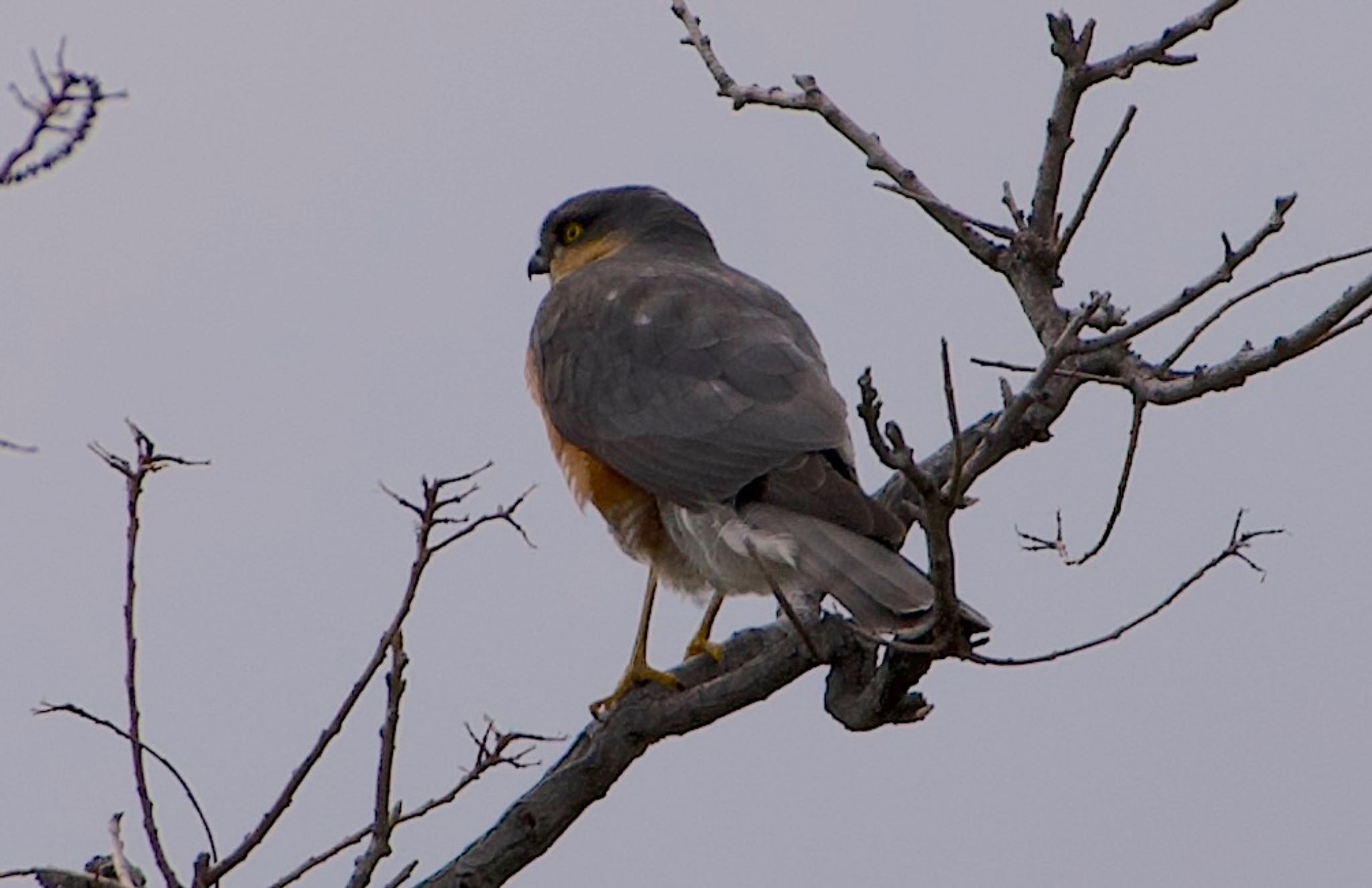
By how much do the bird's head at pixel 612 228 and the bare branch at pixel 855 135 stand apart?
5.61 ft

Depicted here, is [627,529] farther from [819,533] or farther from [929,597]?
[929,597]

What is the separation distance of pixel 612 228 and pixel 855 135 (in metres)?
2.00

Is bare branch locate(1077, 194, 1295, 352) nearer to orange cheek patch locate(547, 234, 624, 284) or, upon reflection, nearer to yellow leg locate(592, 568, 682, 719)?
yellow leg locate(592, 568, 682, 719)

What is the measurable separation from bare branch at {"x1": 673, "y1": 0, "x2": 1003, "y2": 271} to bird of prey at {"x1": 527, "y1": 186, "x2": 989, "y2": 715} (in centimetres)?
54

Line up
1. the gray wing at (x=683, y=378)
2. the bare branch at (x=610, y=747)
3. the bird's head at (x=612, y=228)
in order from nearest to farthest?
the bare branch at (x=610, y=747)
the gray wing at (x=683, y=378)
the bird's head at (x=612, y=228)

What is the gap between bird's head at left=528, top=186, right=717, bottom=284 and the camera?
591 centimetres

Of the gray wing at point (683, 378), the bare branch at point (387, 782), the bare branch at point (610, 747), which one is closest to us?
the bare branch at point (387, 782)

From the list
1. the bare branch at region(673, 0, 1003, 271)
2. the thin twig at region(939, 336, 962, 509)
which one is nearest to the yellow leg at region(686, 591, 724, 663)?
the bare branch at region(673, 0, 1003, 271)

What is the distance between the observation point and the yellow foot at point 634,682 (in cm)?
460

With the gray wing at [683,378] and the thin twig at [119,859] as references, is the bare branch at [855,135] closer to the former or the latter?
the gray wing at [683,378]

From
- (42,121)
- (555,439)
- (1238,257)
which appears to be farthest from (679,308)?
(42,121)

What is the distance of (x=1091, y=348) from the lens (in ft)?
9.08

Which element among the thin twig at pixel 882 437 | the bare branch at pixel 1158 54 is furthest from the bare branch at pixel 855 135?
the thin twig at pixel 882 437

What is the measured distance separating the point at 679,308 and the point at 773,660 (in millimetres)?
1329
